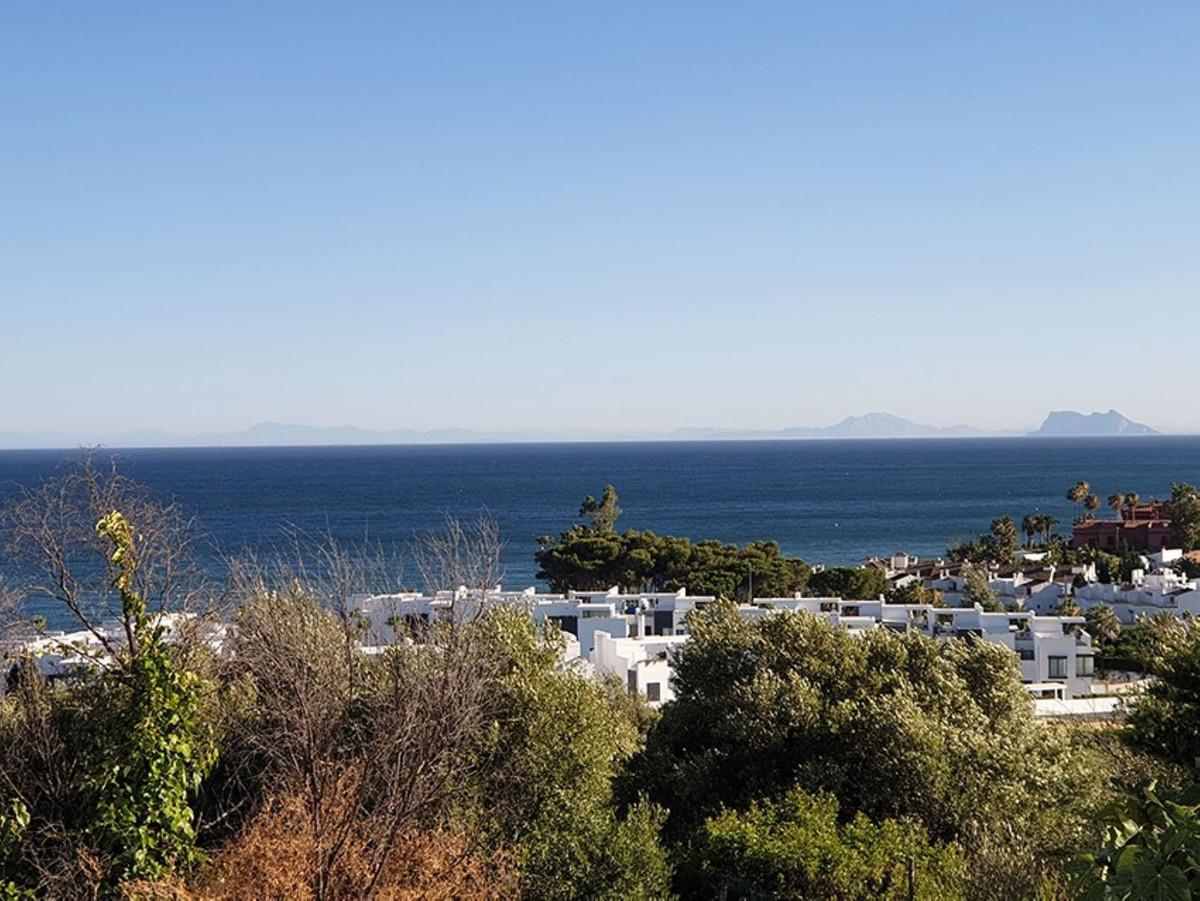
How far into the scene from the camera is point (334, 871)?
28.4 feet

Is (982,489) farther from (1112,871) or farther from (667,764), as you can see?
(1112,871)

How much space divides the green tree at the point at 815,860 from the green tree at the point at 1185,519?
63665 millimetres

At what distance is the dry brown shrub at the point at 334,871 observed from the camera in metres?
8.55

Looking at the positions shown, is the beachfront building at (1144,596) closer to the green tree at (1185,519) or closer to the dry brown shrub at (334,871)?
the green tree at (1185,519)

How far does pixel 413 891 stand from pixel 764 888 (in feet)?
12.2

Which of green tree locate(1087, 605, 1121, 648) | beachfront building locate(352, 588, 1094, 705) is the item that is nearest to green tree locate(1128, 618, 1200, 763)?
beachfront building locate(352, 588, 1094, 705)

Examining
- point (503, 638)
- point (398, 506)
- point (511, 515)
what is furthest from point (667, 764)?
point (398, 506)

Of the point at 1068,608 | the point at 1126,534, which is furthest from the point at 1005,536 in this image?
the point at 1068,608

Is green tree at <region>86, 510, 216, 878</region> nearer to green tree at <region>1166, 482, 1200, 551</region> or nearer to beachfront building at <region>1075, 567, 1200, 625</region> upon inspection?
beachfront building at <region>1075, 567, 1200, 625</region>

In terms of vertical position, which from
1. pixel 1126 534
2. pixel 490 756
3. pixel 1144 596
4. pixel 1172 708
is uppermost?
pixel 1172 708

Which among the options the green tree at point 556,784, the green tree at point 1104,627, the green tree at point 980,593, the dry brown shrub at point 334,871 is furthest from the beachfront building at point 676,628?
the dry brown shrub at point 334,871

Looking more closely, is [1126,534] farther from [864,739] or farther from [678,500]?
[678,500]

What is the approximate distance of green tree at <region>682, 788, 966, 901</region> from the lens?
414 inches

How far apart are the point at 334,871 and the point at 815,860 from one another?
454 centimetres
